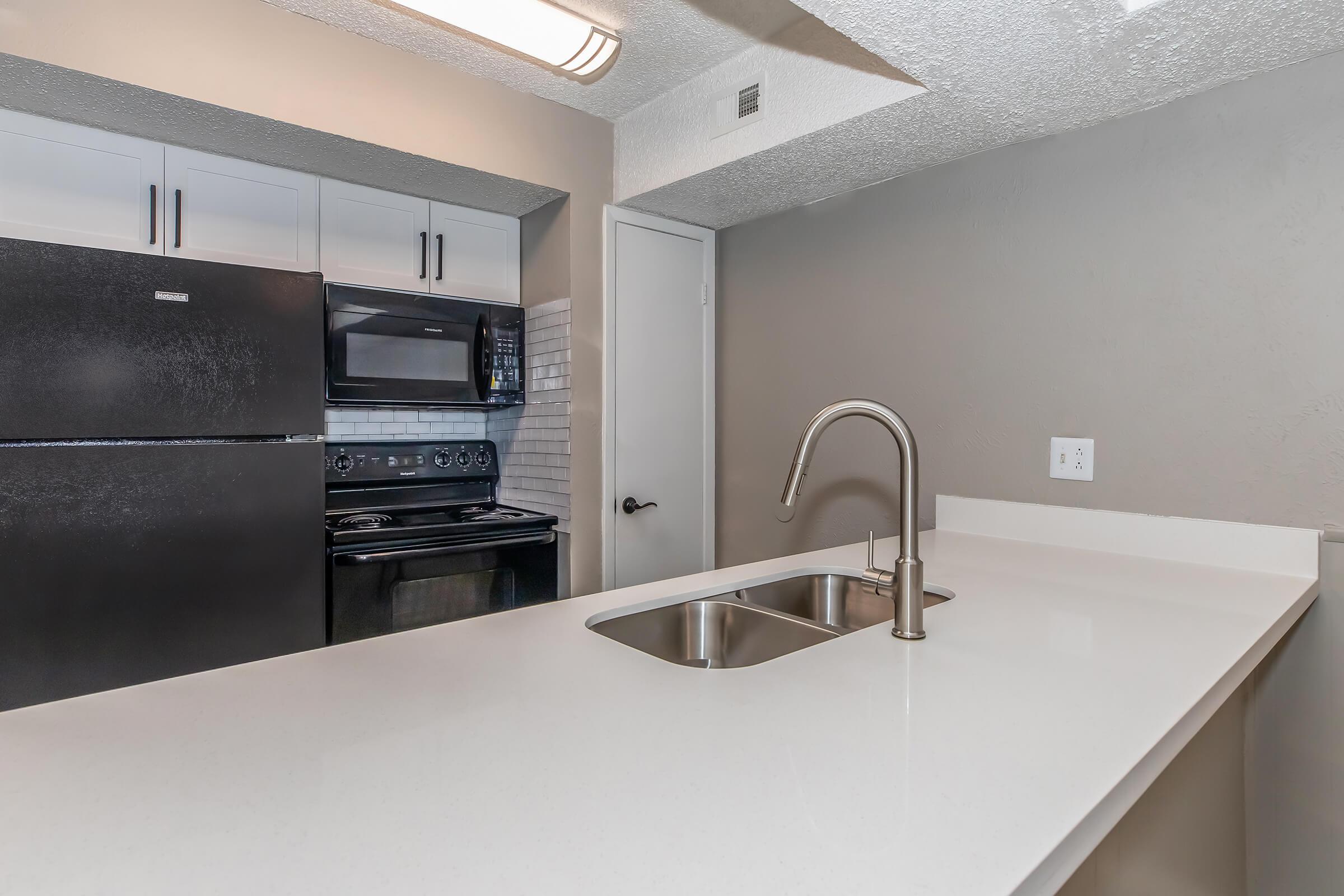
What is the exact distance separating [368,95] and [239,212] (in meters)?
0.55

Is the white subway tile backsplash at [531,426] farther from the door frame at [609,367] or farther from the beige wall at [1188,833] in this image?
the beige wall at [1188,833]

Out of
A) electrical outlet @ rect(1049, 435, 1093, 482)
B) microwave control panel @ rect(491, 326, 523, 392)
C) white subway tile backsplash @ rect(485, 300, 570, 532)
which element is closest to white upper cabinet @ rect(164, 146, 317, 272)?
microwave control panel @ rect(491, 326, 523, 392)

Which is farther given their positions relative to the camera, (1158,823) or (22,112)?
(22,112)

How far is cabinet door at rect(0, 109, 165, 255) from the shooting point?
1807mm

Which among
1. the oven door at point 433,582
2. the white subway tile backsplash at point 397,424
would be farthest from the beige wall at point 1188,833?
the white subway tile backsplash at point 397,424

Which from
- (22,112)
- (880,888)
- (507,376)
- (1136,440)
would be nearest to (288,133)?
(22,112)

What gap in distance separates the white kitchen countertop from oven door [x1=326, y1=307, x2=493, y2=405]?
56.3 inches

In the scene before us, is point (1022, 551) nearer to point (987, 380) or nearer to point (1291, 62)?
point (987, 380)

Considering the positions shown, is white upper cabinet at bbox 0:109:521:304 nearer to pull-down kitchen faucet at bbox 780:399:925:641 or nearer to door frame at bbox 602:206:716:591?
A: door frame at bbox 602:206:716:591

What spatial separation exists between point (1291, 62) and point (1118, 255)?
1.58ft

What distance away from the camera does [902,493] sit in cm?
112

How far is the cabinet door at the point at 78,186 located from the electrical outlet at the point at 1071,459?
8.31 ft

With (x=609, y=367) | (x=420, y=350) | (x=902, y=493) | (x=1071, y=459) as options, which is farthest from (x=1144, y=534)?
(x=420, y=350)

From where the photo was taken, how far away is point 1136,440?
5.77ft
